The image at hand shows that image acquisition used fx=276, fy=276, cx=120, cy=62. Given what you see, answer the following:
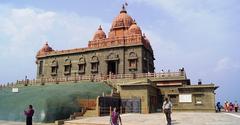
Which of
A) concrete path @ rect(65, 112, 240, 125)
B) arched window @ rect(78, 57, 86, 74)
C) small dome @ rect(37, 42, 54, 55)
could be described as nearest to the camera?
concrete path @ rect(65, 112, 240, 125)

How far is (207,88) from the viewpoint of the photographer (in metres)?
30.1

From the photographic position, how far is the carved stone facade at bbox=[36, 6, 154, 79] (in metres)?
41.5

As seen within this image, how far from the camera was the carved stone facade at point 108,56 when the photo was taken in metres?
41.5

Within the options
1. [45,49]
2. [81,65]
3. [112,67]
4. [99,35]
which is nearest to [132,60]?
[112,67]

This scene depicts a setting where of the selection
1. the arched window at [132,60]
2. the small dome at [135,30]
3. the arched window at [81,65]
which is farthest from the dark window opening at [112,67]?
the small dome at [135,30]

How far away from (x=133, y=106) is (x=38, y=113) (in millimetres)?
9859

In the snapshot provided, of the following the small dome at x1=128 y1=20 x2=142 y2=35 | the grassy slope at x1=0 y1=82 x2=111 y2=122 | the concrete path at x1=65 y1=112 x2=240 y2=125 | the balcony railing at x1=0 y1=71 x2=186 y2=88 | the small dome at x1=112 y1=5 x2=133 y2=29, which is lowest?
the concrete path at x1=65 y1=112 x2=240 y2=125

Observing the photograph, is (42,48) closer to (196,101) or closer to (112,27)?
(112,27)

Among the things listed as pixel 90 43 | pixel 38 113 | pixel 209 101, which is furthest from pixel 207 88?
pixel 90 43

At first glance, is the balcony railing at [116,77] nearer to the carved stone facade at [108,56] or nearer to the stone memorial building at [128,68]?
the stone memorial building at [128,68]

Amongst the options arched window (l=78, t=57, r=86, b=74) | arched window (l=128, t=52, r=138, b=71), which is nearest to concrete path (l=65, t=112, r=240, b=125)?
arched window (l=128, t=52, r=138, b=71)

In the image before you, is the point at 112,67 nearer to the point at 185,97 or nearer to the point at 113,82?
the point at 113,82

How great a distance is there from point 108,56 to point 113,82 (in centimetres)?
798

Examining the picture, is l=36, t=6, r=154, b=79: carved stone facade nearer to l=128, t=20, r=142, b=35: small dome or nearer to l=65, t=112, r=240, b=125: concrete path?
l=128, t=20, r=142, b=35: small dome
